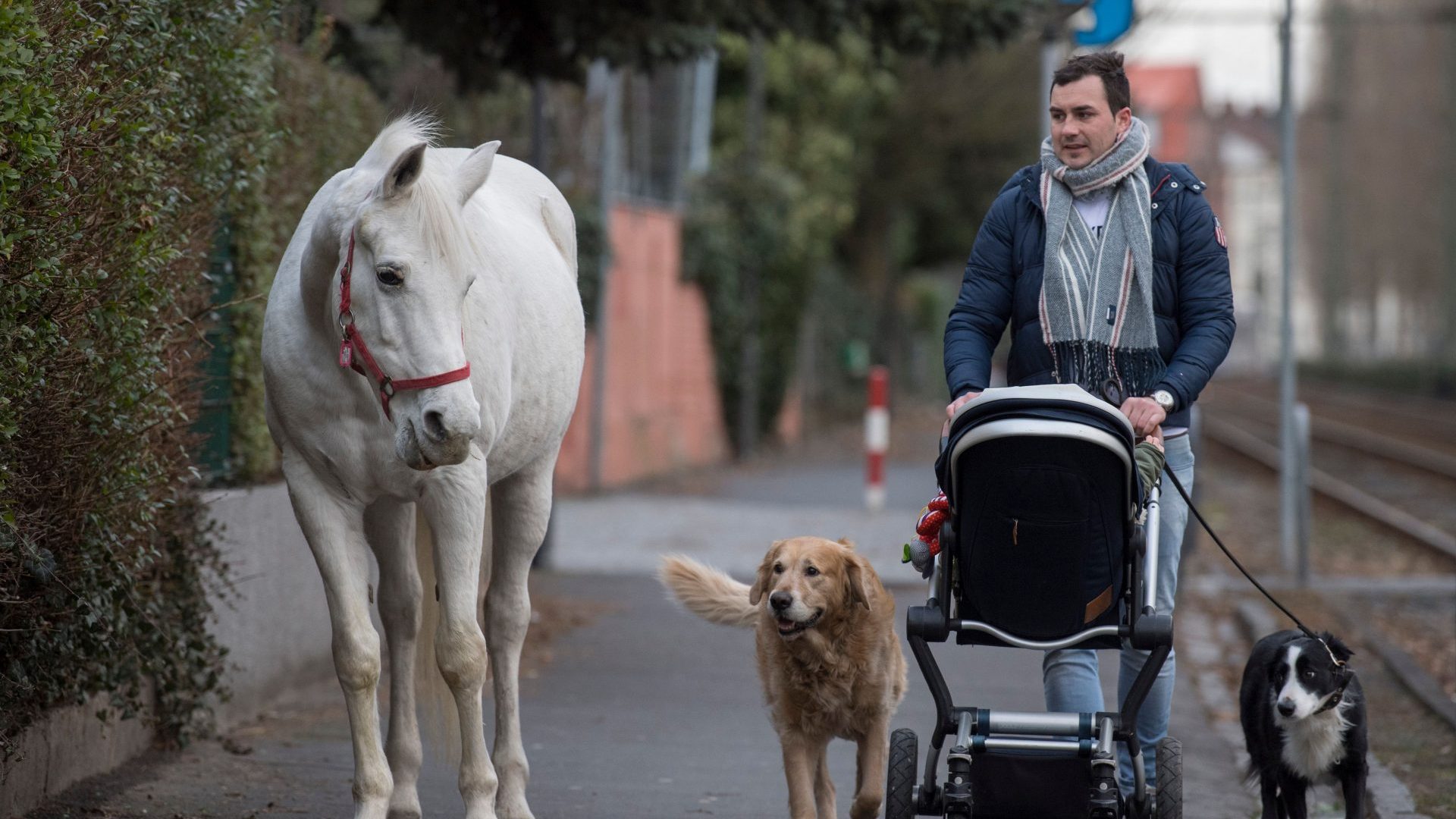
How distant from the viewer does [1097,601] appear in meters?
4.75

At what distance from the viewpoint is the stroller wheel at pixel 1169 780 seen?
491 centimetres

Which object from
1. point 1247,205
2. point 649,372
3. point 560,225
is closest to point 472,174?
point 560,225

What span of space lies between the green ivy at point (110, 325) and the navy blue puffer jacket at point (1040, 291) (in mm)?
2423

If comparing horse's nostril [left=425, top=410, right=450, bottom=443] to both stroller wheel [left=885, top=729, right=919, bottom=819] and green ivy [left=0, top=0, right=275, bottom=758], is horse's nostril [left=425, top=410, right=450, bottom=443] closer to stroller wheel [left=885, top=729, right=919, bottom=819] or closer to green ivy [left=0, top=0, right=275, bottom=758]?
green ivy [left=0, top=0, right=275, bottom=758]

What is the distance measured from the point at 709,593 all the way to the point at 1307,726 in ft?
6.57

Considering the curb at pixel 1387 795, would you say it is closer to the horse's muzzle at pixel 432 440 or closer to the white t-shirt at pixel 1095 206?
the white t-shirt at pixel 1095 206

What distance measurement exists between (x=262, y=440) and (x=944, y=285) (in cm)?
5117

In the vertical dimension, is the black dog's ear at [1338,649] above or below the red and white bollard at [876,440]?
above

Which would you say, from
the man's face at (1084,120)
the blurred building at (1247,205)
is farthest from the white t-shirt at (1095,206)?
the blurred building at (1247,205)

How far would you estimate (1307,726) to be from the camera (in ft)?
19.3

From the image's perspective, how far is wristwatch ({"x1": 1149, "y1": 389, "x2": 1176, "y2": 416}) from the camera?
198 inches

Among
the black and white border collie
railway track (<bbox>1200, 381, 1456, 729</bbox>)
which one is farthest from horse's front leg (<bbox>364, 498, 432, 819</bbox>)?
railway track (<bbox>1200, 381, 1456, 729</bbox>)

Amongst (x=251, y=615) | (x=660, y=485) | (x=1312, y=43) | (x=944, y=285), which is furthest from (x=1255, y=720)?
(x=1312, y=43)

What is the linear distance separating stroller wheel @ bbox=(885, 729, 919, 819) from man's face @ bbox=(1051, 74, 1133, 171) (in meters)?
1.71
